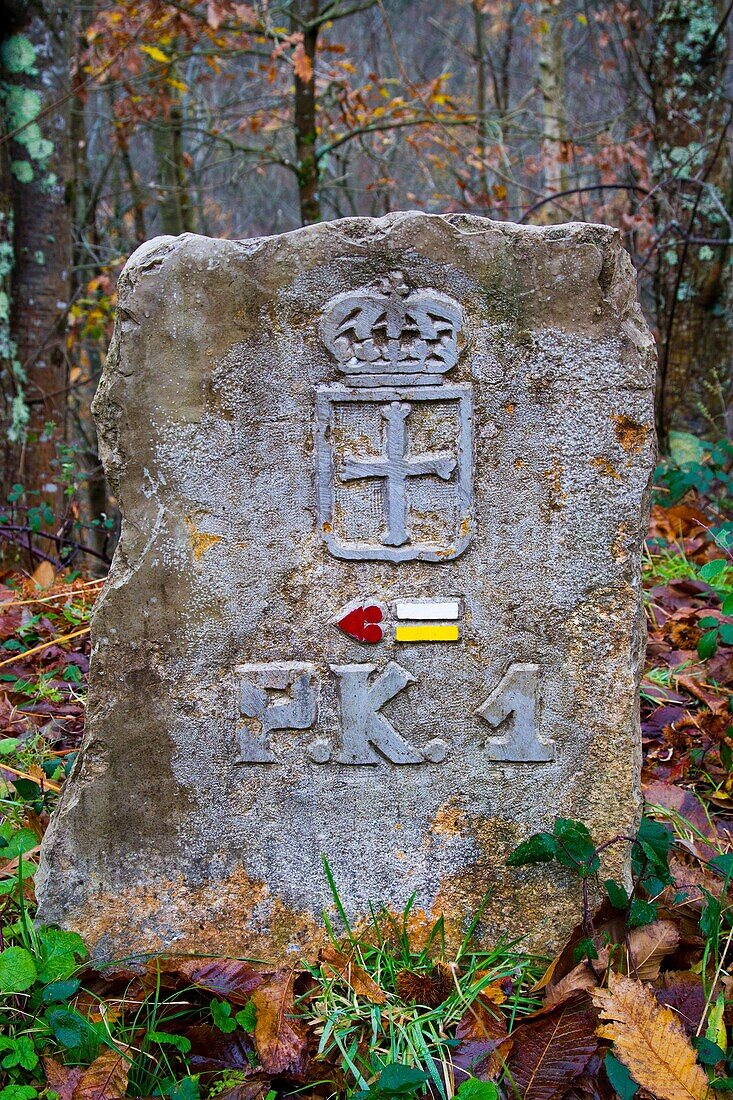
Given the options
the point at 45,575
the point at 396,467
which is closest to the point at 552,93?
the point at 45,575

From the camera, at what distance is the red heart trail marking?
2053 mm

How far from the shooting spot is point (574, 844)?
79.5 inches

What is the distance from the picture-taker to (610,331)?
1983 millimetres

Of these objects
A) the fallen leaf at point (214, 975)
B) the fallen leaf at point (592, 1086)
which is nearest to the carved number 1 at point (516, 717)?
the fallen leaf at point (592, 1086)

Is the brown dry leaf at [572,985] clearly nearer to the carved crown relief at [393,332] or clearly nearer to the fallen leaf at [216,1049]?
the fallen leaf at [216,1049]

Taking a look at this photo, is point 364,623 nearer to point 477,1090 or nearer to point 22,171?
point 477,1090

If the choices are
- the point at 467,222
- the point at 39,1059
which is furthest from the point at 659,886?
the point at 467,222

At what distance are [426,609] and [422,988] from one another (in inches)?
31.5

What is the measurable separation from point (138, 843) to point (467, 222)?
60.3 inches

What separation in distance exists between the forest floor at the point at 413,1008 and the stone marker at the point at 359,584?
9 centimetres

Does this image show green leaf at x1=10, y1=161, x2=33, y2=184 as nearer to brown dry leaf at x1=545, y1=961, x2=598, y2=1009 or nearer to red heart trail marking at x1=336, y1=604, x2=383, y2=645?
red heart trail marking at x1=336, y1=604, x2=383, y2=645

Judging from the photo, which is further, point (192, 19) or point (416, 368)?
point (192, 19)

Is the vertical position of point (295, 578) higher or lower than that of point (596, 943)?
higher

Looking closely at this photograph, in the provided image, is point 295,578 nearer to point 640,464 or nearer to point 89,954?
point 640,464
